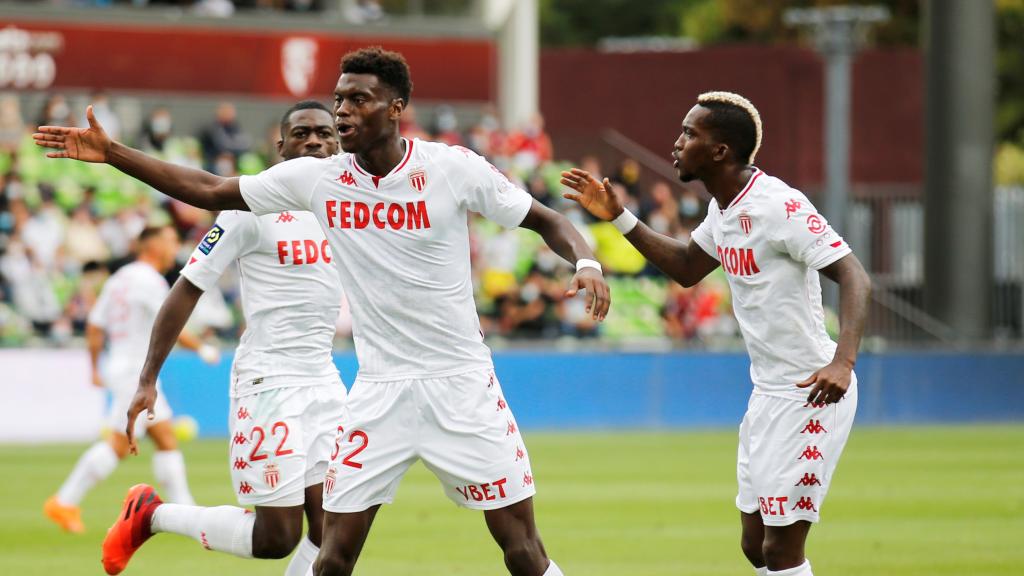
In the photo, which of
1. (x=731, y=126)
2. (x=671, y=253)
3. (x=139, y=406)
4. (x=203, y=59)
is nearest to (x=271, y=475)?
(x=139, y=406)

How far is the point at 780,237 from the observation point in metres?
7.33

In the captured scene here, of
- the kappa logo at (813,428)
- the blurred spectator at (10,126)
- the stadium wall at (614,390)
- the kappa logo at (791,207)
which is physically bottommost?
the stadium wall at (614,390)

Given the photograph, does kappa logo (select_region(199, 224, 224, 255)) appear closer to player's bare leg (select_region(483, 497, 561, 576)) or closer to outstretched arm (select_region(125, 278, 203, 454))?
outstretched arm (select_region(125, 278, 203, 454))

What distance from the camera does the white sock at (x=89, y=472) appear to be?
12531mm

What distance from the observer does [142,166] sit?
6.98 m

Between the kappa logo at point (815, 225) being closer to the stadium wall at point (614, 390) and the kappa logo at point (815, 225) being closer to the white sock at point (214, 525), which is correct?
the white sock at point (214, 525)

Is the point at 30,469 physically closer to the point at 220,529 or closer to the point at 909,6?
the point at 220,529

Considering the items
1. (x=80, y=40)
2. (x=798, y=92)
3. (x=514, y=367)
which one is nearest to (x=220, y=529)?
(x=514, y=367)

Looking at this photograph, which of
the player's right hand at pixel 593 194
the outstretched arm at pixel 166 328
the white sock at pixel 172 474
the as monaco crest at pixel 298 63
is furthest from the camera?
the as monaco crest at pixel 298 63

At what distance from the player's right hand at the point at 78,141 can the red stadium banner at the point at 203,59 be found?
2154 centimetres

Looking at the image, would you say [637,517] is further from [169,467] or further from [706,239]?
[706,239]

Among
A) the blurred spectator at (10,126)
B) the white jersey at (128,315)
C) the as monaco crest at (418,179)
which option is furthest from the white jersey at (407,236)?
the blurred spectator at (10,126)

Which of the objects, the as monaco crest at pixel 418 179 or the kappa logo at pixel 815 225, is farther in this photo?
the kappa logo at pixel 815 225

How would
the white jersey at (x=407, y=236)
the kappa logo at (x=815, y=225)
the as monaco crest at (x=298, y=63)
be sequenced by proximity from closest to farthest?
the white jersey at (x=407, y=236)
the kappa logo at (x=815, y=225)
the as monaco crest at (x=298, y=63)
